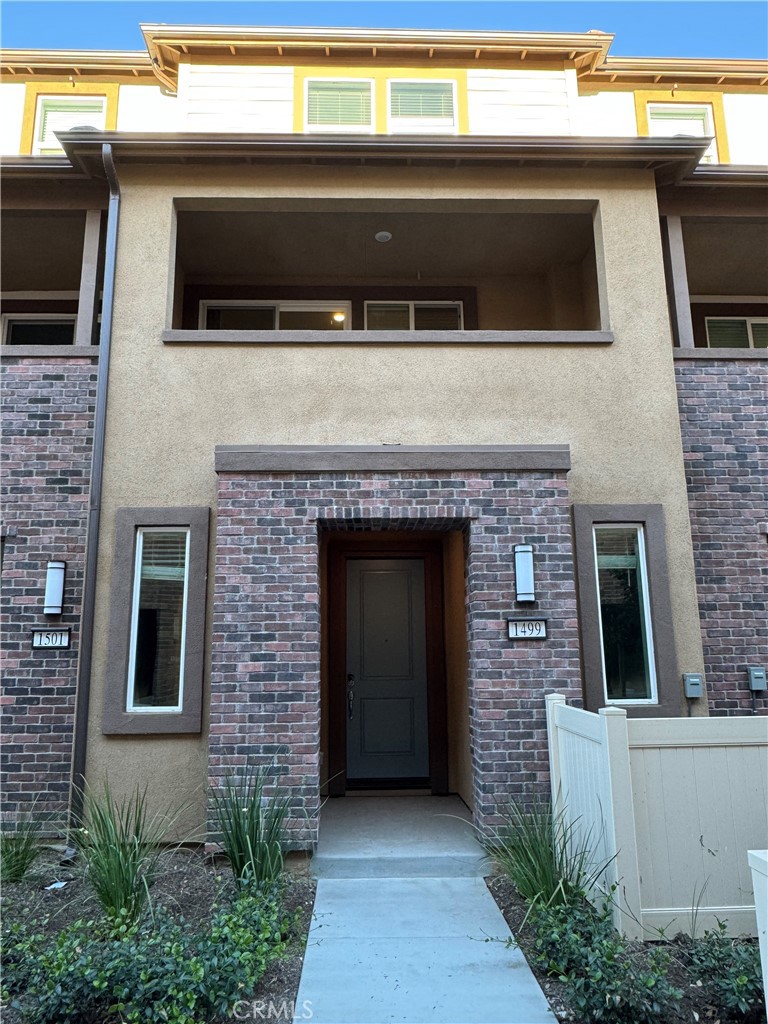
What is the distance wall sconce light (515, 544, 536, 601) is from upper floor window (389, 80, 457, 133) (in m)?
6.51

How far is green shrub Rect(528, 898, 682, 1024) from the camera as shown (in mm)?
3324

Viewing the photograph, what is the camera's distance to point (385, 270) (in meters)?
8.57

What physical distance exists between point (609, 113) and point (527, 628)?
8242 millimetres

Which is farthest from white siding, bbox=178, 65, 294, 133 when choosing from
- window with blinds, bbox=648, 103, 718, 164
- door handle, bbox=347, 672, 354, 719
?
door handle, bbox=347, 672, 354, 719

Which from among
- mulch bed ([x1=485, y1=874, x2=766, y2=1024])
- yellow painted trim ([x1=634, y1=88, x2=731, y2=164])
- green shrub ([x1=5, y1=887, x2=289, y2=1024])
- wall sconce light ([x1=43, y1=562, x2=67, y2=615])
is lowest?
mulch bed ([x1=485, y1=874, x2=766, y2=1024])

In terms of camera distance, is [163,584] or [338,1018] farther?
[163,584]

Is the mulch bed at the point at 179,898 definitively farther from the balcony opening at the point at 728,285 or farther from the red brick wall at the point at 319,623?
the balcony opening at the point at 728,285

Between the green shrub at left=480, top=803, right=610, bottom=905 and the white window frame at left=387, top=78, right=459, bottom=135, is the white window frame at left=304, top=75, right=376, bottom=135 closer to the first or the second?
the white window frame at left=387, top=78, right=459, bottom=135

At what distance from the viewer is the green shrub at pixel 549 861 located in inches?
173

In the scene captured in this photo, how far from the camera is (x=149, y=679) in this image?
5.92 meters

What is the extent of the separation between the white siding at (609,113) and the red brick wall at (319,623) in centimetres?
677

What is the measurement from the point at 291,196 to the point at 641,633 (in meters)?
5.20

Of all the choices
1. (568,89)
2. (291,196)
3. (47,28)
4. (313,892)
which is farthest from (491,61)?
(313,892)

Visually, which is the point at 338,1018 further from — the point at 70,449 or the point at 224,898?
the point at 70,449
